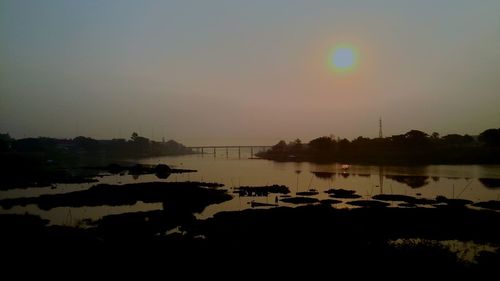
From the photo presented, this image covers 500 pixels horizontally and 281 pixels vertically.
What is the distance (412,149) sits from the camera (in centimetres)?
12594

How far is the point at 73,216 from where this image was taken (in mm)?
36094

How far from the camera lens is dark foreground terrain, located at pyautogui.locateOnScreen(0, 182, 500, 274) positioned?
1930cm

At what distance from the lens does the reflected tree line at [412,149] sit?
110 metres

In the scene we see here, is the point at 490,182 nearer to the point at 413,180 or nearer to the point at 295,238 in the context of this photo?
the point at 413,180

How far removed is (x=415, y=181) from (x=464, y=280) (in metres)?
52.1

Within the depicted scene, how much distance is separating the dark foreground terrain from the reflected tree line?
259ft

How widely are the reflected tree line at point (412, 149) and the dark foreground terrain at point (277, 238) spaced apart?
79.0 metres

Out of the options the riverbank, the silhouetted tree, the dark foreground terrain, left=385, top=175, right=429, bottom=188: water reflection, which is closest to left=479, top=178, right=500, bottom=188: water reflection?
left=385, top=175, right=429, bottom=188: water reflection

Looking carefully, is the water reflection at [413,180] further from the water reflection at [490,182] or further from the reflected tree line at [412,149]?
the reflected tree line at [412,149]

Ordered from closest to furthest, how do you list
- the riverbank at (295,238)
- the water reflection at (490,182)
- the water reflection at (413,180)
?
the riverbank at (295,238) → the water reflection at (490,182) → the water reflection at (413,180)

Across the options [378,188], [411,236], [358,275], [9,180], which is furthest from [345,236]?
[9,180]

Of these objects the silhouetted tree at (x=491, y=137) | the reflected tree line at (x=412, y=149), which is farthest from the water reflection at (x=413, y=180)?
the silhouetted tree at (x=491, y=137)

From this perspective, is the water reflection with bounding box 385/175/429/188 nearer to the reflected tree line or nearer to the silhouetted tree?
the reflected tree line

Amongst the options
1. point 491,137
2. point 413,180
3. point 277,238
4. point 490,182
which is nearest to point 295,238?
point 277,238
